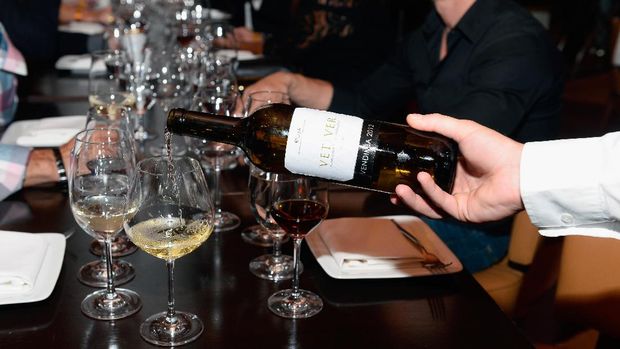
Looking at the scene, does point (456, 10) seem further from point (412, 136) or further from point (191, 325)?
point (191, 325)

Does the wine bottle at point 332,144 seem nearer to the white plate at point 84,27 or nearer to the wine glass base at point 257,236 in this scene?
the wine glass base at point 257,236

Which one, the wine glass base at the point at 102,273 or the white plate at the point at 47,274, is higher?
the white plate at the point at 47,274

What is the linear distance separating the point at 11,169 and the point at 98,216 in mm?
499

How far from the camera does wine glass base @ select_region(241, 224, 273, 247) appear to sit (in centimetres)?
131

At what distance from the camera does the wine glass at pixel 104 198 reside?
41.7 inches

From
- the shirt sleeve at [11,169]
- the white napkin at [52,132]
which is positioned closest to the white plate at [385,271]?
the shirt sleeve at [11,169]

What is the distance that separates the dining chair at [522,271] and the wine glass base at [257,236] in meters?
0.65

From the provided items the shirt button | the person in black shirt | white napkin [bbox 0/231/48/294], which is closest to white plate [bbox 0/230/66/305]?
white napkin [bbox 0/231/48/294]

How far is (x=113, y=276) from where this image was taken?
1.13 m

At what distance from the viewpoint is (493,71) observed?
70.9 inches

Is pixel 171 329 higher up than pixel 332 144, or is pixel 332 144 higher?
pixel 332 144

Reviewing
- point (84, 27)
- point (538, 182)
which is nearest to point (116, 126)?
point (538, 182)

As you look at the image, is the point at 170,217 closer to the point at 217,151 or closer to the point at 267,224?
the point at 267,224

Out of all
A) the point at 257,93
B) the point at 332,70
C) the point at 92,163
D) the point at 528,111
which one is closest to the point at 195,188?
the point at 92,163
